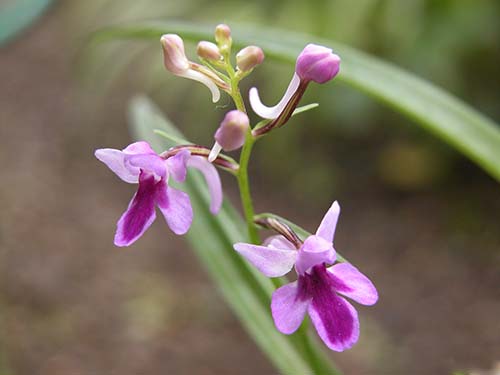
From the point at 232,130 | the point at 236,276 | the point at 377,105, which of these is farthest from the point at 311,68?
the point at 377,105

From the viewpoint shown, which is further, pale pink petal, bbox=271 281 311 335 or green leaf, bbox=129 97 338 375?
green leaf, bbox=129 97 338 375

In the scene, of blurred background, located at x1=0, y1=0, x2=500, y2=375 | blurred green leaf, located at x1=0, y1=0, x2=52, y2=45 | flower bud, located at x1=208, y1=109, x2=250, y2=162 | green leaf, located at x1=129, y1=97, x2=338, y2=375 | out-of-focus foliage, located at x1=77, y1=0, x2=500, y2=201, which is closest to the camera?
flower bud, located at x1=208, y1=109, x2=250, y2=162

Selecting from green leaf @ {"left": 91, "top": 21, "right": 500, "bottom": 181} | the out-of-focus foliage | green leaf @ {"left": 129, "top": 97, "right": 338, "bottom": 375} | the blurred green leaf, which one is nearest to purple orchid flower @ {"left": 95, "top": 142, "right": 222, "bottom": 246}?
green leaf @ {"left": 129, "top": 97, "right": 338, "bottom": 375}

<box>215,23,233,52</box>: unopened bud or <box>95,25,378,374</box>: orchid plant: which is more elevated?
<box>215,23,233,52</box>: unopened bud

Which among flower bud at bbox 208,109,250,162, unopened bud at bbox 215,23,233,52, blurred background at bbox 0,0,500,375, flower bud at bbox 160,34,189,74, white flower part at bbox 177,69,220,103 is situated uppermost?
unopened bud at bbox 215,23,233,52

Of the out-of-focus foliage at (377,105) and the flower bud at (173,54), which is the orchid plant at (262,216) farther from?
the out-of-focus foliage at (377,105)

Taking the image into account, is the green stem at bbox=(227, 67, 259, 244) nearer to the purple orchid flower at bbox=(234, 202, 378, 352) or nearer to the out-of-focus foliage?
the purple orchid flower at bbox=(234, 202, 378, 352)

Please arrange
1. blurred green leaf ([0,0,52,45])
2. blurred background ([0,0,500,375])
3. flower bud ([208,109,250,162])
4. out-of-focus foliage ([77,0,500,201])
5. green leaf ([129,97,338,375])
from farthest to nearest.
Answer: out-of-focus foliage ([77,0,500,201])
blurred green leaf ([0,0,52,45])
blurred background ([0,0,500,375])
green leaf ([129,97,338,375])
flower bud ([208,109,250,162])

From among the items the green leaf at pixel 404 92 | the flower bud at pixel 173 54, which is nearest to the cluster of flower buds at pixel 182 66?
the flower bud at pixel 173 54
